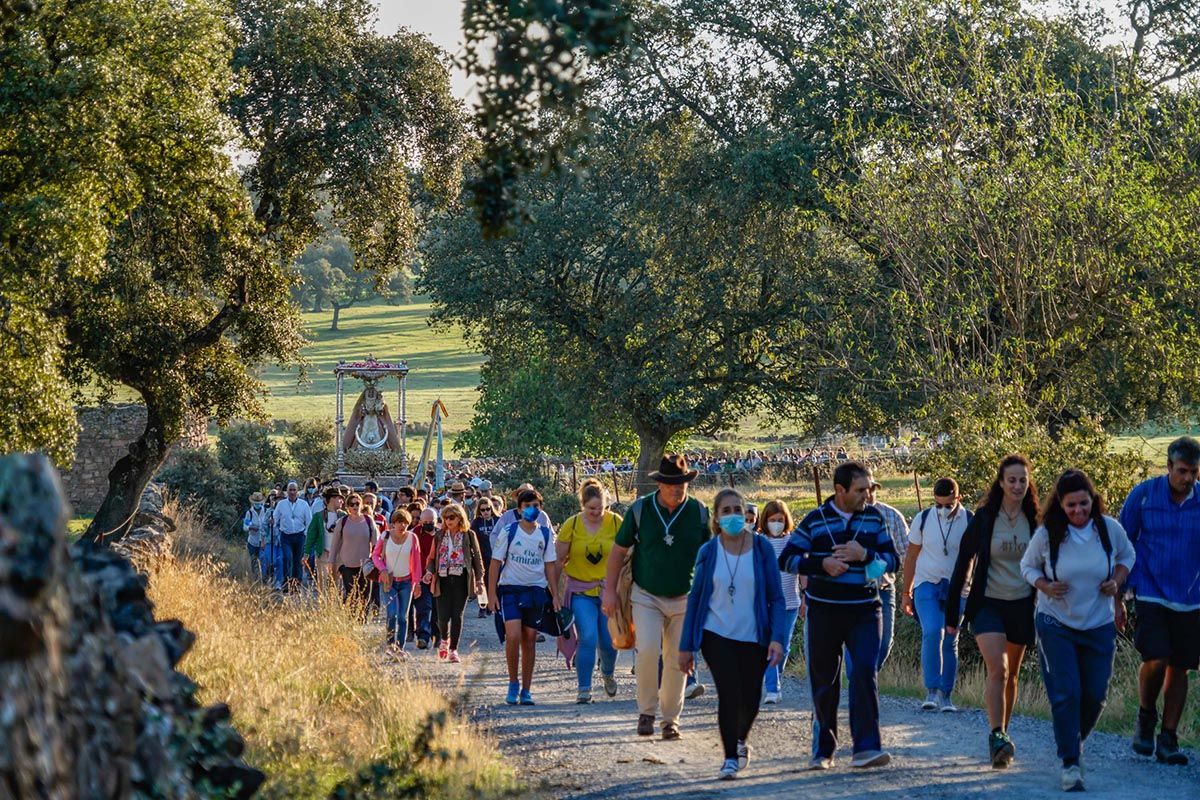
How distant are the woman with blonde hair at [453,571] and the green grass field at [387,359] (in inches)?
Answer: 2702

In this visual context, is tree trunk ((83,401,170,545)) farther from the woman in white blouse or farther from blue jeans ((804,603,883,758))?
the woman in white blouse

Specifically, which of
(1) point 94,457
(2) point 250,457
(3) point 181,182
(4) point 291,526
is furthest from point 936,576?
(1) point 94,457

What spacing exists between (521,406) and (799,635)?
45941 mm

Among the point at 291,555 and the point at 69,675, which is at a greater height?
the point at 69,675

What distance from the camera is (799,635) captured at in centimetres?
1662

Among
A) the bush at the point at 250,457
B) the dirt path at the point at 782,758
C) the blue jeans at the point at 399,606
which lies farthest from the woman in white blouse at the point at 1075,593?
→ the bush at the point at 250,457

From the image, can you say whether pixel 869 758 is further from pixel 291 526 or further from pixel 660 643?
pixel 291 526

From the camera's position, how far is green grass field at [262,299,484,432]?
9981 centimetres

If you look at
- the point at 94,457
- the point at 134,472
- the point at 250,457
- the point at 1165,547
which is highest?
the point at 250,457

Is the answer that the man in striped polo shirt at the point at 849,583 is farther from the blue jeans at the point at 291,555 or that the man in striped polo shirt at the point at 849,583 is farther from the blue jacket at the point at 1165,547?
the blue jeans at the point at 291,555

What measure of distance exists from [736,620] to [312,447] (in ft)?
144

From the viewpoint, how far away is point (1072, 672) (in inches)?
351

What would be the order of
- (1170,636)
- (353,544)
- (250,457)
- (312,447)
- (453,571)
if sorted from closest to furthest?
(1170,636) < (453,571) < (353,544) < (250,457) < (312,447)

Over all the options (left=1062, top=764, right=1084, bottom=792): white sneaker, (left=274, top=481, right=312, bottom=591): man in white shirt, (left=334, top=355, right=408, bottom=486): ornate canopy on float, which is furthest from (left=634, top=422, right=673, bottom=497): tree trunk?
(left=1062, top=764, right=1084, bottom=792): white sneaker
